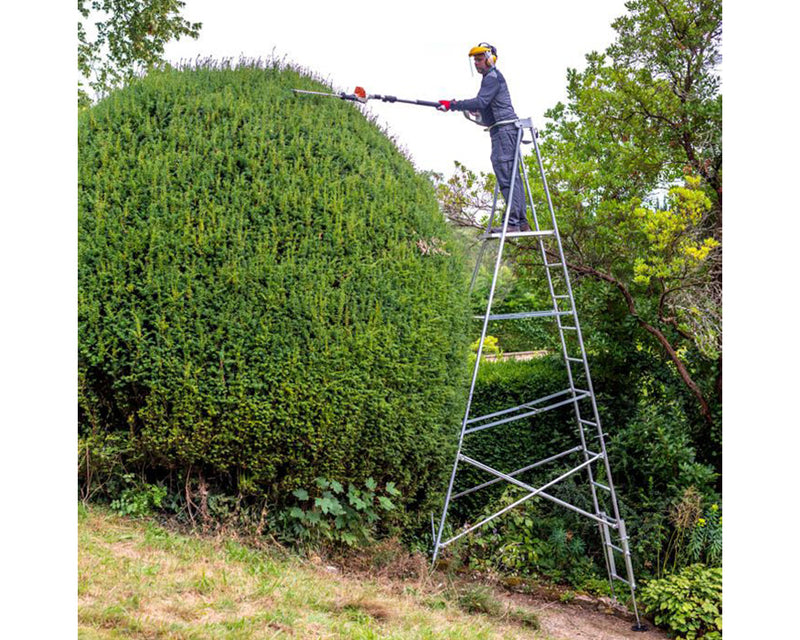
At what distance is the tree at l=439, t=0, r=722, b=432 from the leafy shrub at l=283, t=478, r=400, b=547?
342 centimetres

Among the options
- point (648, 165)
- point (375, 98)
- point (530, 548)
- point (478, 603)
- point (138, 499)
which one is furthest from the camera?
point (648, 165)

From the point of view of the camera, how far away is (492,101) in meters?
5.73

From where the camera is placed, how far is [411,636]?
4.04 meters

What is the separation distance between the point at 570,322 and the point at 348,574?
408cm

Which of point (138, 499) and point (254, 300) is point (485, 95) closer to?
point (254, 300)

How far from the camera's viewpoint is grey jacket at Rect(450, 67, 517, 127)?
563cm

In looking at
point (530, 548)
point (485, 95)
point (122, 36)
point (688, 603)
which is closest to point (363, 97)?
point (485, 95)

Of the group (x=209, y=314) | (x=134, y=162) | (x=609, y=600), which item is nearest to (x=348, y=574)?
(x=209, y=314)

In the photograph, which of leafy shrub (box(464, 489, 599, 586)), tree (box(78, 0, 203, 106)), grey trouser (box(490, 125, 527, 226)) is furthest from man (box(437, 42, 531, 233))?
tree (box(78, 0, 203, 106))

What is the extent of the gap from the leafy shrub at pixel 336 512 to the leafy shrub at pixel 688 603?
2.25m

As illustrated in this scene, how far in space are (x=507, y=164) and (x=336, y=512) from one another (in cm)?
304

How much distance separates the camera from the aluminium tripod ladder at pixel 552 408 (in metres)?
5.51

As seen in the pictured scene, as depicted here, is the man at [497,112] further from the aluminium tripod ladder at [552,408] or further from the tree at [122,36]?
the tree at [122,36]

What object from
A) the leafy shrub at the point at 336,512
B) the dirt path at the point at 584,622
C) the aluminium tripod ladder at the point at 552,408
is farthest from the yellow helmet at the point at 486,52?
the dirt path at the point at 584,622
